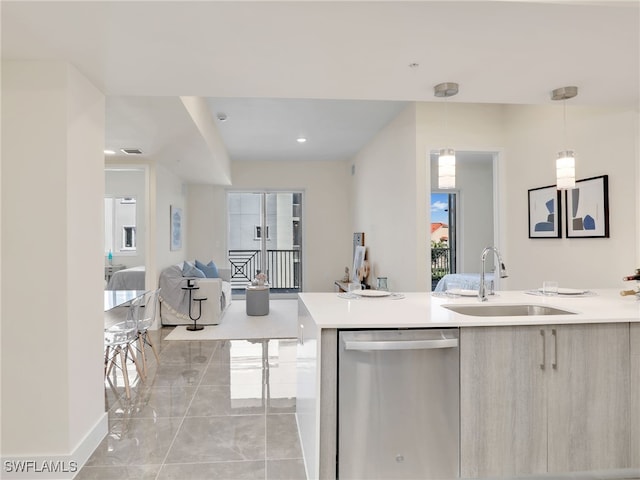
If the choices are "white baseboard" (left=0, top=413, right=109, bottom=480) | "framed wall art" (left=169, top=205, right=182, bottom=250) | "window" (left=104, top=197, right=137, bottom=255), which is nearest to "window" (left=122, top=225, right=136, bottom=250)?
"window" (left=104, top=197, right=137, bottom=255)

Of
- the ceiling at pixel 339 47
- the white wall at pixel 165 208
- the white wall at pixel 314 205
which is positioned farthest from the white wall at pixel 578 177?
the white wall at pixel 165 208

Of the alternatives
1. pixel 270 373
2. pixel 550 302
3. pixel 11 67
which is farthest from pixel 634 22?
pixel 270 373

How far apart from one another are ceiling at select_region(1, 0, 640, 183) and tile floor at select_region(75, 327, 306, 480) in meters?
2.29

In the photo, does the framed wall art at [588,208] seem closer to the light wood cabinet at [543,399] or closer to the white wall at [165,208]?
the light wood cabinet at [543,399]

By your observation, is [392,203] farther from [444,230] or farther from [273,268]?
[273,268]

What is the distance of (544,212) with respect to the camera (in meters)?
3.92

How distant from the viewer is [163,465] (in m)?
2.27

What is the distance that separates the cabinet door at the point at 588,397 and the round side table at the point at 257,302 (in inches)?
198

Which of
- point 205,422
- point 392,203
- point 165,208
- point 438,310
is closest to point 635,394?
point 438,310

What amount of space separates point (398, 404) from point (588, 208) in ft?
8.64

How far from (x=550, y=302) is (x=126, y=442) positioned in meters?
2.87

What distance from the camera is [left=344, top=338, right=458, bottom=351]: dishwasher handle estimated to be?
183 centimetres

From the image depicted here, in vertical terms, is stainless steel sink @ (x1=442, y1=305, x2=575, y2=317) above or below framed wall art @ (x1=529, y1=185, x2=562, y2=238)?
below

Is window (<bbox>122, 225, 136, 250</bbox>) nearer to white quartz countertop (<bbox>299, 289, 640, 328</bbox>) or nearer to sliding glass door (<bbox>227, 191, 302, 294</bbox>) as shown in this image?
sliding glass door (<bbox>227, 191, 302, 294</bbox>)
